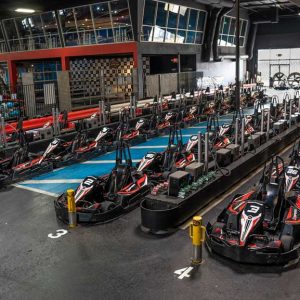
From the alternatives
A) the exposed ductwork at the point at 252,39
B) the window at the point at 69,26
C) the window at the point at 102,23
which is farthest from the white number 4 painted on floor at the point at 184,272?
the exposed ductwork at the point at 252,39

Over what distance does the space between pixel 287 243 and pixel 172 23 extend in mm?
14998

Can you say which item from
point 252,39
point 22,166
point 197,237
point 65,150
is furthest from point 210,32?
point 197,237

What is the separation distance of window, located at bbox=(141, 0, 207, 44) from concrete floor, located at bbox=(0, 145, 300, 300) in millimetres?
12385

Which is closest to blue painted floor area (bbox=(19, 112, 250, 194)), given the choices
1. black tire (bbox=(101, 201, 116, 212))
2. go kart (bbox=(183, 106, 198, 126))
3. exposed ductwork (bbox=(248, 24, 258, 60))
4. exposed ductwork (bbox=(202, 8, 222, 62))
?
black tire (bbox=(101, 201, 116, 212))

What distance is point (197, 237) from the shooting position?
3.92 meters

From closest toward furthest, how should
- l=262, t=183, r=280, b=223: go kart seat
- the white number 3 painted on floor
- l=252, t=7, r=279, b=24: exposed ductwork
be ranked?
l=262, t=183, r=280, b=223: go kart seat → the white number 3 painted on floor → l=252, t=7, r=279, b=24: exposed ductwork

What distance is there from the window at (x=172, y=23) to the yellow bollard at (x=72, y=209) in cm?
1212

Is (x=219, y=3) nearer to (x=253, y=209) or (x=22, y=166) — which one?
(x=22, y=166)

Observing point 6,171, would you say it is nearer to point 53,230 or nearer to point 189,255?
point 53,230

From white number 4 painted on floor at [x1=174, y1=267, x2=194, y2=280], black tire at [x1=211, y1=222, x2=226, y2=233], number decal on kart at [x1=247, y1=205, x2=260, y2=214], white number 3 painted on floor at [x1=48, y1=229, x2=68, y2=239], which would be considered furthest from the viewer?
white number 3 painted on floor at [x1=48, y1=229, x2=68, y2=239]

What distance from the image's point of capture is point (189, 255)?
4.22 meters

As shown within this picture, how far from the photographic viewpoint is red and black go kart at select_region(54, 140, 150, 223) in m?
5.12

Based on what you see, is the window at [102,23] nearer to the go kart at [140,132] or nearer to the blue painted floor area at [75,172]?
the go kart at [140,132]

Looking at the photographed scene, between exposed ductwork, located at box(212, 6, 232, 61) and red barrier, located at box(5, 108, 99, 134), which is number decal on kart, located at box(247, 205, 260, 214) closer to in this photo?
red barrier, located at box(5, 108, 99, 134)
